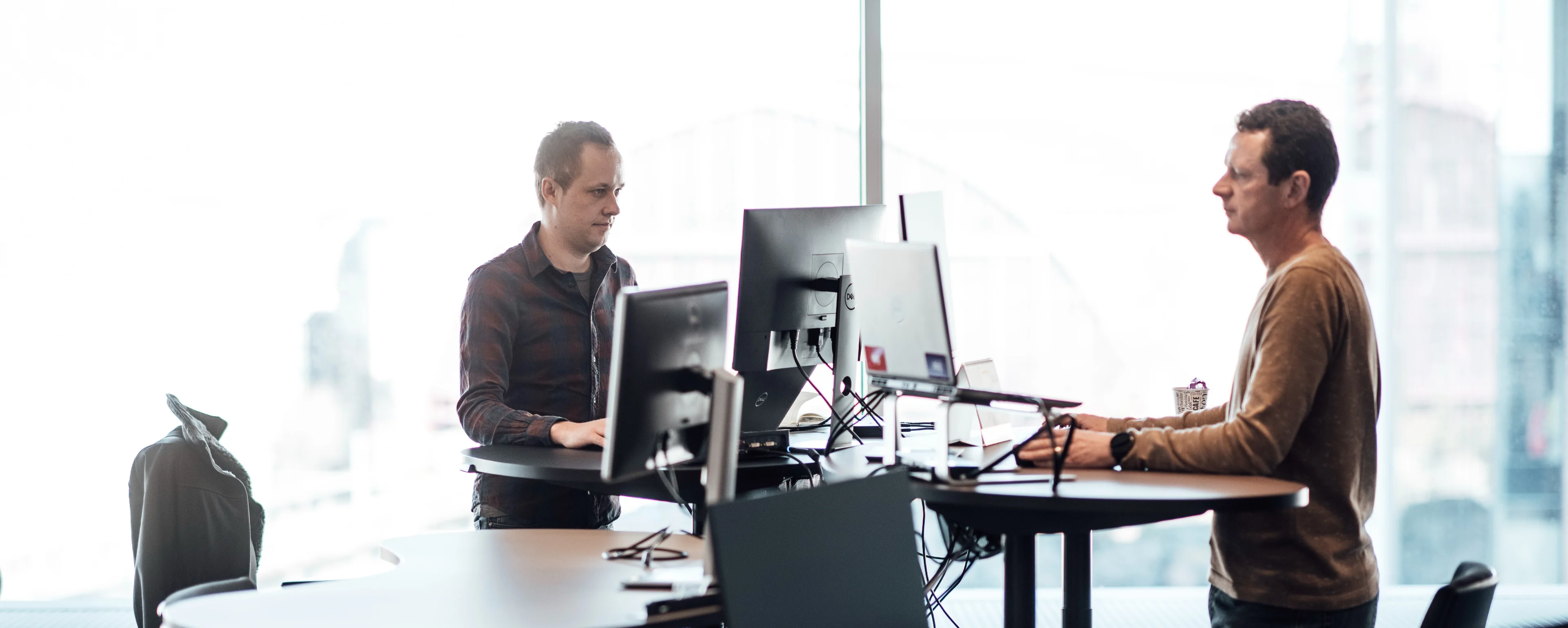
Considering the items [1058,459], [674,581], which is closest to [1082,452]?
[1058,459]

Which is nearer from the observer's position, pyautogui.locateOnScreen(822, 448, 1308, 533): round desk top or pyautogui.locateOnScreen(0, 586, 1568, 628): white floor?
pyautogui.locateOnScreen(822, 448, 1308, 533): round desk top

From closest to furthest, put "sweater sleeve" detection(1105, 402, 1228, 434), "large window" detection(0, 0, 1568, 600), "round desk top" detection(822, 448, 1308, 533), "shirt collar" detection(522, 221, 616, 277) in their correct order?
"round desk top" detection(822, 448, 1308, 533) → "sweater sleeve" detection(1105, 402, 1228, 434) → "shirt collar" detection(522, 221, 616, 277) → "large window" detection(0, 0, 1568, 600)

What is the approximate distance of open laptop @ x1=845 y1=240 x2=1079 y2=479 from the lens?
6.43 feet

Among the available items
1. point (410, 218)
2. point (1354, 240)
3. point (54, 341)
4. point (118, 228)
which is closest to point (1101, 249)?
point (1354, 240)

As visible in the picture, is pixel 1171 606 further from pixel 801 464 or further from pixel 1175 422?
pixel 801 464

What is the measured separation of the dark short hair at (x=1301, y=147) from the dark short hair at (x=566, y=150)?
4.83 feet

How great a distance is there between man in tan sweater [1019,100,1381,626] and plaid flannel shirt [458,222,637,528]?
119 centimetres

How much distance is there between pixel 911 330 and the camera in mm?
2020

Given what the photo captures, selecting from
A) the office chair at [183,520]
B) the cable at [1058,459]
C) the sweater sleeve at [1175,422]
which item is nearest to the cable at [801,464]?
the cable at [1058,459]

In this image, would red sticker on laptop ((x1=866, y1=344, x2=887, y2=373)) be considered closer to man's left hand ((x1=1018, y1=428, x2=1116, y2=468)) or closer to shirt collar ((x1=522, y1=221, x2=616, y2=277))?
man's left hand ((x1=1018, y1=428, x2=1116, y2=468))

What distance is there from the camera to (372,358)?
13.1 ft

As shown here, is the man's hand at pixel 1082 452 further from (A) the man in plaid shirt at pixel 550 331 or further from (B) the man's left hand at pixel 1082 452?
(A) the man in plaid shirt at pixel 550 331

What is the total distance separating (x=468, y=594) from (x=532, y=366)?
984mm

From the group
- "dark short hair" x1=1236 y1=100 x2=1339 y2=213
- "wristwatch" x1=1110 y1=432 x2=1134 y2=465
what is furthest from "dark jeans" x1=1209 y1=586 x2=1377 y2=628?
"dark short hair" x1=1236 y1=100 x2=1339 y2=213
